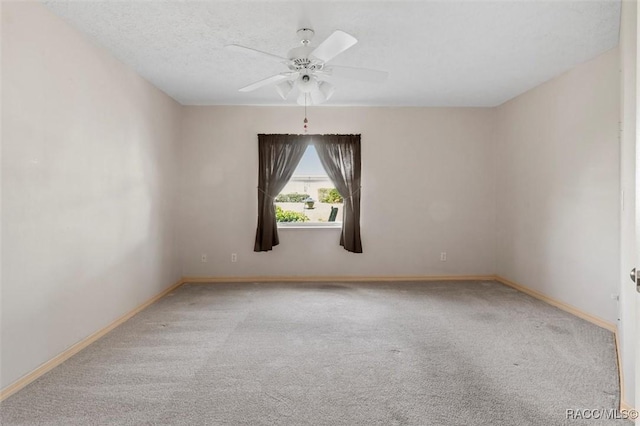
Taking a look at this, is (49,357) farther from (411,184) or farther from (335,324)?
(411,184)

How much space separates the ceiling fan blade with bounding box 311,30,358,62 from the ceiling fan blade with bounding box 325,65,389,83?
0.93ft

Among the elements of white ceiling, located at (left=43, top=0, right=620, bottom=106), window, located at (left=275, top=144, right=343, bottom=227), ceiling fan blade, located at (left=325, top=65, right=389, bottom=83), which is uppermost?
white ceiling, located at (left=43, top=0, right=620, bottom=106)

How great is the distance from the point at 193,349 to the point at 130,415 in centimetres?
87

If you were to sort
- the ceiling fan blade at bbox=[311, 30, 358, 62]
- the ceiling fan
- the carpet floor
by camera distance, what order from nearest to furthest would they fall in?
the carpet floor → the ceiling fan blade at bbox=[311, 30, 358, 62] → the ceiling fan

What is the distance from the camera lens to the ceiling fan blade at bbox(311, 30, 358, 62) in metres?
2.11

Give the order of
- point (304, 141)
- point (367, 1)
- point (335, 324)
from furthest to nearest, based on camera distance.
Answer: point (304, 141) < point (335, 324) < point (367, 1)

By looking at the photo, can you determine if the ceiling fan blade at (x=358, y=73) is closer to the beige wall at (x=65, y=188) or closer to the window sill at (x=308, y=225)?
the beige wall at (x=65, y=188)

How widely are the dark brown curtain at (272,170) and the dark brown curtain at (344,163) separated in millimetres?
295

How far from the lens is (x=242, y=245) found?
5066 millimetres

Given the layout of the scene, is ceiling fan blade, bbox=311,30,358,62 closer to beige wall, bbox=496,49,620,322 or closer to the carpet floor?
the carpet floor

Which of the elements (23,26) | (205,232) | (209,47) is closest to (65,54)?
(23,26)

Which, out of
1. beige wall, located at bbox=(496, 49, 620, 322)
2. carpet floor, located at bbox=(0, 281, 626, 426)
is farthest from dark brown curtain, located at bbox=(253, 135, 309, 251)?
beige wall, located at bbox=(496, 49, 620, 322)

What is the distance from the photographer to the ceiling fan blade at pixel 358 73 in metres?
2.66

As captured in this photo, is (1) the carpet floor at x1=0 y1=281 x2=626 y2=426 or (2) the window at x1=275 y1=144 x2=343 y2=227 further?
(2) the window at x1=275 y1=144 x2=343 y2=227
